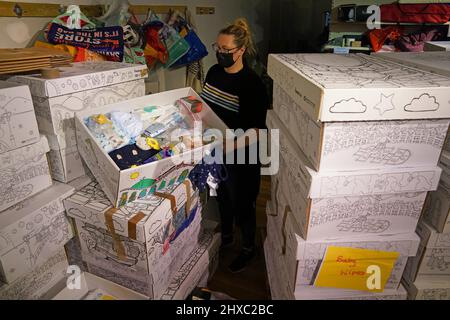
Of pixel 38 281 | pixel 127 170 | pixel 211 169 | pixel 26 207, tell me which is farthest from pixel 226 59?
pixel 38 281

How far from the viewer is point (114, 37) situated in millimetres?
1417

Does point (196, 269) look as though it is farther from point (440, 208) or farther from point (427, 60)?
point (427, 60)

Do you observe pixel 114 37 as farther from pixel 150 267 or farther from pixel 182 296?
pixel 182 296

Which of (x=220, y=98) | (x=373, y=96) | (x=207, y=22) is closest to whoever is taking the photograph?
(x=373, y=96)

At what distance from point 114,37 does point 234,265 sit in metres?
1.27

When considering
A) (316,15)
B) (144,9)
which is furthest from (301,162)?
(316,15)

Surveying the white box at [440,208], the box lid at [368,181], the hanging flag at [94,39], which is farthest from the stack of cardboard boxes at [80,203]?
the white box at [440,208]

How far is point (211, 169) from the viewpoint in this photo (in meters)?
1.32

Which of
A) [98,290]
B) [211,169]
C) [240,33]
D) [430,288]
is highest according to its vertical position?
[240,33]

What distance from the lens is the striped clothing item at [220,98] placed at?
1532 mm

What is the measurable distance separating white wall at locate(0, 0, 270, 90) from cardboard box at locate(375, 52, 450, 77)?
1427 millimetres

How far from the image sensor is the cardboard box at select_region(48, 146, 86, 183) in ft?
3.87

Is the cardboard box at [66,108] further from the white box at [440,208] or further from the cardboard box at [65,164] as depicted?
the white box at [440,208]

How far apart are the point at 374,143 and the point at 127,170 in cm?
70
